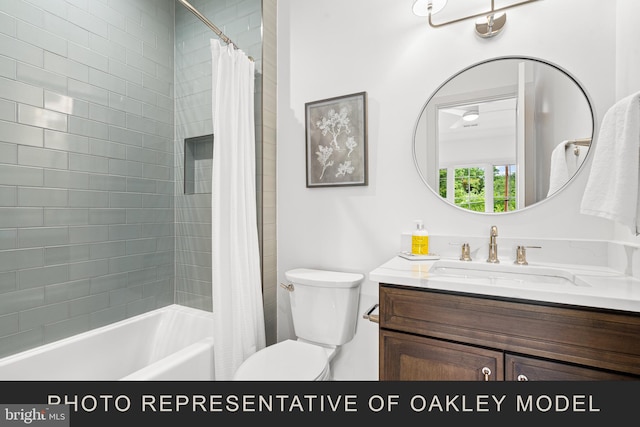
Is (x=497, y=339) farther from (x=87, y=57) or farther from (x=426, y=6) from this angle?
(x=87, y=57)

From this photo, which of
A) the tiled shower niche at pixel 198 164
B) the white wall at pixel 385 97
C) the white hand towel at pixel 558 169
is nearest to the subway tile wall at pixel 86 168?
the tiled shower niche at pixel 198 164

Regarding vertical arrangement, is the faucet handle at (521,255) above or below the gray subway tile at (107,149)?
below

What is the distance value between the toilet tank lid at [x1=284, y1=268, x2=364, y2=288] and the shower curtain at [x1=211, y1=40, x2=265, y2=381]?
25cm

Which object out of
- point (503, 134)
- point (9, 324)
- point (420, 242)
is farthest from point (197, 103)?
point (503, 134)

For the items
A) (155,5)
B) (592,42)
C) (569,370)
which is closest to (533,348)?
(569,370)

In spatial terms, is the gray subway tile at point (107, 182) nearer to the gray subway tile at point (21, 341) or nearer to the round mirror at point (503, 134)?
the gray subway tile at point (21, 341)

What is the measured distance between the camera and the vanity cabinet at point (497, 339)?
0.81m

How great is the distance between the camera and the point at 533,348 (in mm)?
885

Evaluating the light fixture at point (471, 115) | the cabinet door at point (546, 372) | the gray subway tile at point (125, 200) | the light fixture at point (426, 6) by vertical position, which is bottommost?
the cabinet door at point (546, 372)

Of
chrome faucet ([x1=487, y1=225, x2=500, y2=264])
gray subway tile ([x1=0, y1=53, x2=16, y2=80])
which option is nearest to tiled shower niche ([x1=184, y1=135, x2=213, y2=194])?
gray subway tile ([x1=0, y1=53, x2=16, y2=80])

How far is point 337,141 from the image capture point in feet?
5.63

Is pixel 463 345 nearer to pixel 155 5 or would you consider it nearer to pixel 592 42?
pixel 592 42

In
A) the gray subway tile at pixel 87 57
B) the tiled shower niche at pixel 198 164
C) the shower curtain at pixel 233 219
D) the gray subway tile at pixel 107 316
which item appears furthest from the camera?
the tiled shower niche at pixel 198 164

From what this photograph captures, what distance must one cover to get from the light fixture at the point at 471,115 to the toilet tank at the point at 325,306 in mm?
923
